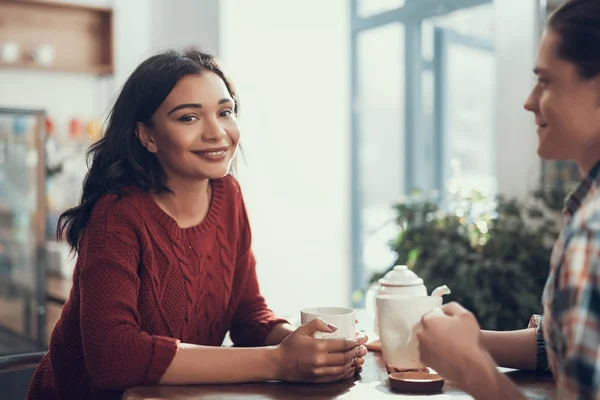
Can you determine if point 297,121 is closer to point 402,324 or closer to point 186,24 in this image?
point 186,24

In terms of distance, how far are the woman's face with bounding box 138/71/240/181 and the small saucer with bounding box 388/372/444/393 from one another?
58 centimetres

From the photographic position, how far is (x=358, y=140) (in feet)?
15.2

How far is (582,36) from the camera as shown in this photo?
0.90 meters

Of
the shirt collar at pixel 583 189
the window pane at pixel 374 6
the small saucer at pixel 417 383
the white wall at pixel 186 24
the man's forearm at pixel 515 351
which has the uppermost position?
the window pane at pixel 374 6

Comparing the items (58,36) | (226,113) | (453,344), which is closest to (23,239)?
(58,36)

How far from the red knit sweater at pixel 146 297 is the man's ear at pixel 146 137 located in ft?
0.35

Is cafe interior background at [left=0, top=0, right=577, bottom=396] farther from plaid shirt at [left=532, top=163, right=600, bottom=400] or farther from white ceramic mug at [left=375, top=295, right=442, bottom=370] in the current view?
plaid shirt at [left=532, top=163, right=600, bottom=400]

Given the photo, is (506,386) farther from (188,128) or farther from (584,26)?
(188,128)

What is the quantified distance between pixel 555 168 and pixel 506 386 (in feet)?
7.25

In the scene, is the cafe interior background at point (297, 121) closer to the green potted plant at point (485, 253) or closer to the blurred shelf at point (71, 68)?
the blurred shelf at point (71, 68)

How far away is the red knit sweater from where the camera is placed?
→ 4.10 ft

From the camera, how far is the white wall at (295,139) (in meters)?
4.02

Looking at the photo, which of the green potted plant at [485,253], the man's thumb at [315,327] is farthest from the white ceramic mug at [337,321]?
the green potted plant at [485,253]

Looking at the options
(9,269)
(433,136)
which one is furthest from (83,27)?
(433,136)
